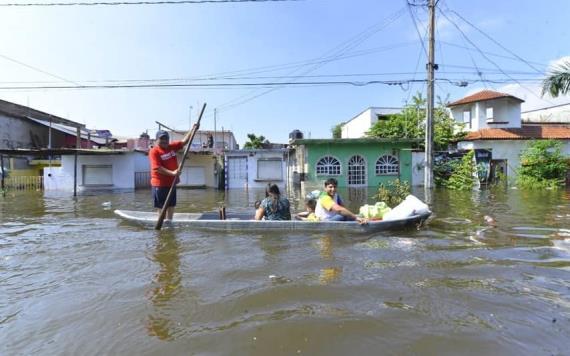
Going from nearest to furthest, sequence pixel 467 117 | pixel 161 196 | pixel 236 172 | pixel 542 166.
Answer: pixel 161 196 < pixel 542 166 < pixel 236 172 < pixel 467 117

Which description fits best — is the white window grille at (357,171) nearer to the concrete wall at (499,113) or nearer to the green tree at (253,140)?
the concrete wall at (499,113)

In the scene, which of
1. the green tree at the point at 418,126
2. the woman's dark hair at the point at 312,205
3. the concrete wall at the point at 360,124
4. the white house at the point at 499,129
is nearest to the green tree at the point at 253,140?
the concrete wall at the point at 360,124

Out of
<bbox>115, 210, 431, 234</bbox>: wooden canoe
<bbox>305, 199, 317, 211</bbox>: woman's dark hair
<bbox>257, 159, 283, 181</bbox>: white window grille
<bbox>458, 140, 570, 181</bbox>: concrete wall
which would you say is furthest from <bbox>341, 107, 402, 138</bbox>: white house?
<bbox>115, 210, 431, 234</bbox>: wooden canoe

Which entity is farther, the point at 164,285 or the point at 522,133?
the point at 522,133

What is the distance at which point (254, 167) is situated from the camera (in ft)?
93.9

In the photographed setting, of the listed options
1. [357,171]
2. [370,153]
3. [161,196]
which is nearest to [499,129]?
[370,153]

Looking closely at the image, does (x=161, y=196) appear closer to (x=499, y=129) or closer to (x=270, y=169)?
(x=270, y=169)

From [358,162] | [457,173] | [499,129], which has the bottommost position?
[457,173]

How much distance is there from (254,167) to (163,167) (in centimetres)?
1996

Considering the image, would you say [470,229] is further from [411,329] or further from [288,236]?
[411,329]

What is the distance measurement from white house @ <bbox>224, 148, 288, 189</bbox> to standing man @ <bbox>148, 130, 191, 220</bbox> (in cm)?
1941

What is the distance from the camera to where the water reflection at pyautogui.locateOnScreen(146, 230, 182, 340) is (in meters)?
3.69

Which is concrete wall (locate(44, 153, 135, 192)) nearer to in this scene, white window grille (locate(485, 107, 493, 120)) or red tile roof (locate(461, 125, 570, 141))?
red tile roof (locate(461, 125, 570, 141))

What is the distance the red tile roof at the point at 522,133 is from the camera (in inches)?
1003
